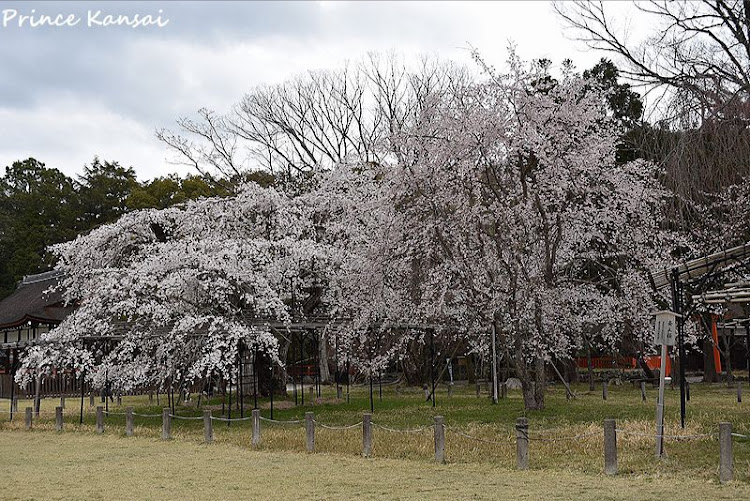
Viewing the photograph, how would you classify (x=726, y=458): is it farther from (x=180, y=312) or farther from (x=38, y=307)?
(x=38, y=307)

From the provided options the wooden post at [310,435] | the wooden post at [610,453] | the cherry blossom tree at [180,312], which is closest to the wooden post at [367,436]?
the wooden post at [310,435]

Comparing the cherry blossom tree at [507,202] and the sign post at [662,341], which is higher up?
the cherry blossom tree at [507,202]

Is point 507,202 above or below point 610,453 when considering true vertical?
above

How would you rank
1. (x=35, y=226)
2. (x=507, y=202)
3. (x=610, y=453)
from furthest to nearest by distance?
(x=35, y=226) → (x=507, y=202) → (x=610, y=453)

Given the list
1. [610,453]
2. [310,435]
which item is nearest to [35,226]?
[310,435]

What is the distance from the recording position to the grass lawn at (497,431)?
12.0m

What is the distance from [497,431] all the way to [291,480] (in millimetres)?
5837

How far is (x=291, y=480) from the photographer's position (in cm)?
1164

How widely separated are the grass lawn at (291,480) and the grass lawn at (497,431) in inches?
10.0

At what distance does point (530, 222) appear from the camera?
19.7m

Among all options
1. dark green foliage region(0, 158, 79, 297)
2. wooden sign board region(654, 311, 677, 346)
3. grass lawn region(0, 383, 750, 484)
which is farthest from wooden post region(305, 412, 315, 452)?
dark green foliage region(0, 158, 79, 297)

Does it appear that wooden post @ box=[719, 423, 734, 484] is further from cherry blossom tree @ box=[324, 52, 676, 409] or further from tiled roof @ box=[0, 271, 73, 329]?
tiled roof @ box=[0, 271, 73, 329]

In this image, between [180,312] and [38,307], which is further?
[38,307]

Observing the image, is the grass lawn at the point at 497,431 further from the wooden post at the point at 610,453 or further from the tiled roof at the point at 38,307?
the tiled roof at the point at 38,307
